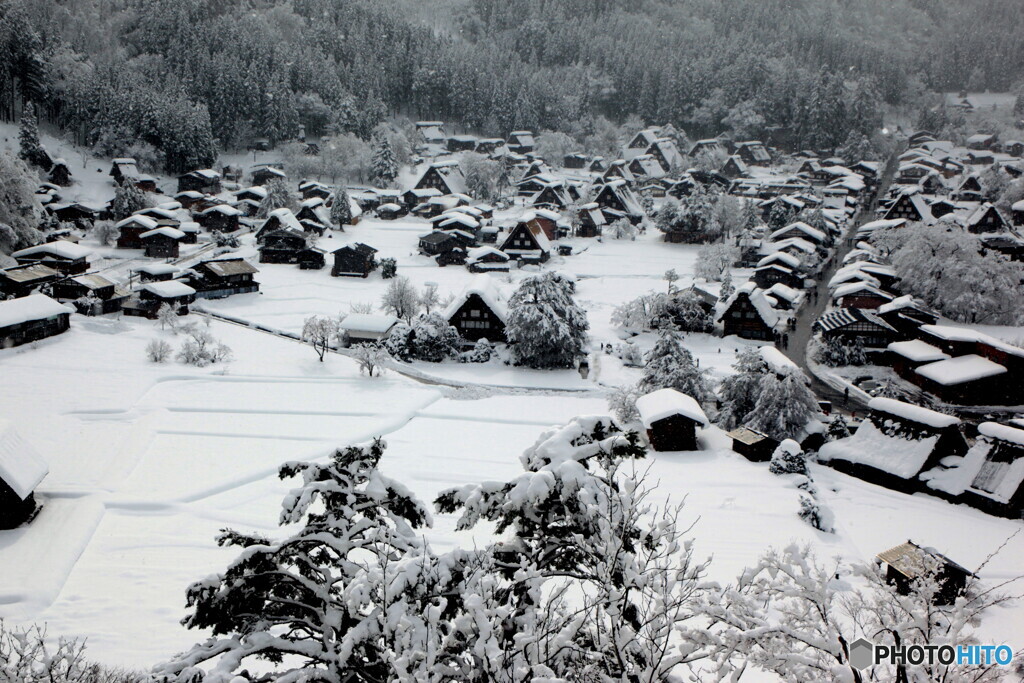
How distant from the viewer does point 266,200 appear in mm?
63625

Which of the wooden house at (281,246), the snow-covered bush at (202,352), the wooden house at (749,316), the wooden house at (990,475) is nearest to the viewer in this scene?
the wooden house at (990,475)

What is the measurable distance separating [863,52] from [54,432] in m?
151

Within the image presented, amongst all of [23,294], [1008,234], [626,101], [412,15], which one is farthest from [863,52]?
[23,294]

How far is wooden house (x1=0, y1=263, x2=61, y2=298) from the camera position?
38.2 meters

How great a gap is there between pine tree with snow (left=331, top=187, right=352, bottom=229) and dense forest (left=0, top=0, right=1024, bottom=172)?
71.7ft

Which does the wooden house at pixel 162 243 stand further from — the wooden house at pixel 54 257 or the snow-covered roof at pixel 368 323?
the snow-covered roof at pixel 368 323

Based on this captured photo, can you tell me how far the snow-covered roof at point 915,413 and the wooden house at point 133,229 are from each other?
49361 millimetres

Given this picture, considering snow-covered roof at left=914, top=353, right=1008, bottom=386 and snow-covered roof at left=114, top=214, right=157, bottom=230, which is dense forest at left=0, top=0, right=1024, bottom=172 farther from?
snow-covered roof at left=914, top=353, right=1008, bottom=386

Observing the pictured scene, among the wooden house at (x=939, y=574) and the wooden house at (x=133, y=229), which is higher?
the wooden house at (x=939, y=574)

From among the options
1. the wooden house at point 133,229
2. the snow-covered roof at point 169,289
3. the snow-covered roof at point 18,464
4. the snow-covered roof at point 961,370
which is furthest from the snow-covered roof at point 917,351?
the wooden house at point 133,229

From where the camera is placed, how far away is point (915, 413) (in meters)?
22.2

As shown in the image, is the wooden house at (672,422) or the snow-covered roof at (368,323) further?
the snow-covered roof at (368,323)

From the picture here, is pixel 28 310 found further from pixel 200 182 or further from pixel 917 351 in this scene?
pixel 917 351

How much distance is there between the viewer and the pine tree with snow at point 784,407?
2477cm
